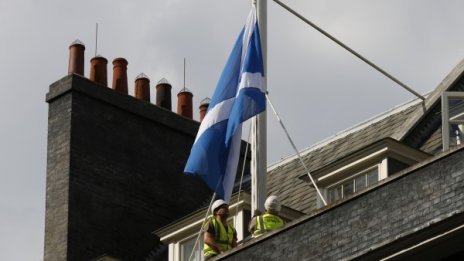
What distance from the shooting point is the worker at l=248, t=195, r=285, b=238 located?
42.6m

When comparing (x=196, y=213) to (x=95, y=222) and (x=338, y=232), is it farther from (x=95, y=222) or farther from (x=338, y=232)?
(x=338, y=232)

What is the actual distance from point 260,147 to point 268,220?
124 inches

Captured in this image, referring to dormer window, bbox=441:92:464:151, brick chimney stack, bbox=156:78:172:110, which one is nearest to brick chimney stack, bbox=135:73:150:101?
brick chimney stack, bbox=156:78:172:110

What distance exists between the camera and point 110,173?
184 ft

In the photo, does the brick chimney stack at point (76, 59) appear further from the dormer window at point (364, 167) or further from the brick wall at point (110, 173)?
the dormer window at point (364, 167)

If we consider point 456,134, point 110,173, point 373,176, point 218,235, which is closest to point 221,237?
point 218,235

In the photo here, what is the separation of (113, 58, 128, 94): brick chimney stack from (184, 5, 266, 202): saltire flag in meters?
10.5

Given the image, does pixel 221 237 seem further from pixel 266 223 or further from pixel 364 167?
pixel 364 167


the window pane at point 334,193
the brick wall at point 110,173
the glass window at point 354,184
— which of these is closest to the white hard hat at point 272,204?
the glass window at point 354,184

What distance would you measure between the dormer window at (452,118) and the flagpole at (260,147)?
145 inches

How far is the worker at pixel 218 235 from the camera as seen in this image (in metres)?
43.1

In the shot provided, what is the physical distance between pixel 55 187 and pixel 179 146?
3954 millimetres

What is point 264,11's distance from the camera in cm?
4759

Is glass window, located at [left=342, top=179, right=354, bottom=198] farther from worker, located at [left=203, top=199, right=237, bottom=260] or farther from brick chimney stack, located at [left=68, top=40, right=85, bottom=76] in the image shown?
brick chimney stack, located at [left=68, top=40, right=85, bottom=76]
